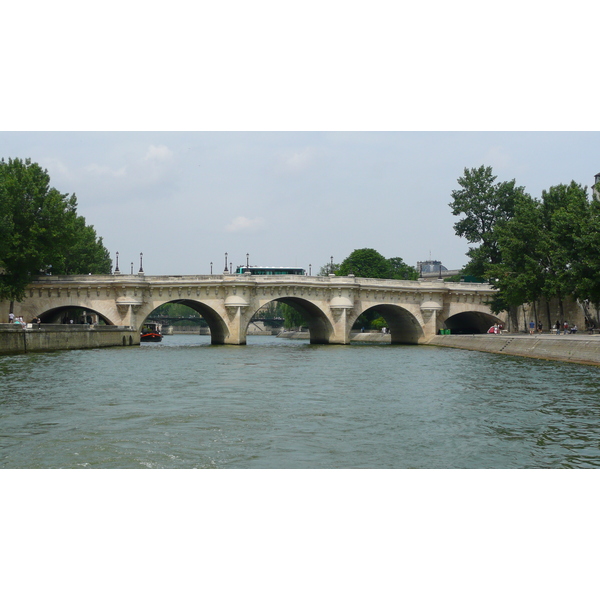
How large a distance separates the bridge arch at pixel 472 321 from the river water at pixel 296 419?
39.5 metres

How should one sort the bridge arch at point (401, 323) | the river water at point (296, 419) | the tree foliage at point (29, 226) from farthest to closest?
the bridge arch at point (401, 323), the tree foliage at point (29, 226), the river water at point (296, 419)

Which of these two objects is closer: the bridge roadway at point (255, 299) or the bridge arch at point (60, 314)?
the bridge roadway at point (255, 299)

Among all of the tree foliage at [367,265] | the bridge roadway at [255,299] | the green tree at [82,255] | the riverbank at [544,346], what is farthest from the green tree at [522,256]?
the tree foliage at [367,265]

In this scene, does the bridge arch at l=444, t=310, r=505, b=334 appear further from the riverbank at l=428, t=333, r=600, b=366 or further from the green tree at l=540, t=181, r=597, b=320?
the green tree at l=540, t=181, r=597, b=320

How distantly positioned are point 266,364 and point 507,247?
24.6 m

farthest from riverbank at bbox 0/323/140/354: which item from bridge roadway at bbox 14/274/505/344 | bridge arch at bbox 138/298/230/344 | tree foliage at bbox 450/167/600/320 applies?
tree foliage at bbox 450/167/600/320

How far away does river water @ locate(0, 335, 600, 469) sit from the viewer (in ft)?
42.9

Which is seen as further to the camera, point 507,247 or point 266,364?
point 507,247

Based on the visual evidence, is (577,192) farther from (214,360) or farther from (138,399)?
(138,399)

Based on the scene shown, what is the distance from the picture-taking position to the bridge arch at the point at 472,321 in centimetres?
6956

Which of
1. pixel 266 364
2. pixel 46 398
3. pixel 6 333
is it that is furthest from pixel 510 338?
pixel 46 398

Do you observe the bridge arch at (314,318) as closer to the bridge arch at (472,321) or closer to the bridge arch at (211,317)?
the bridge arch at (211,317)

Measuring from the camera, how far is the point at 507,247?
53.0 metres

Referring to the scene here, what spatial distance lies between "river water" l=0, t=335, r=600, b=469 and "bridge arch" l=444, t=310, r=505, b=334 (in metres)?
39.5
